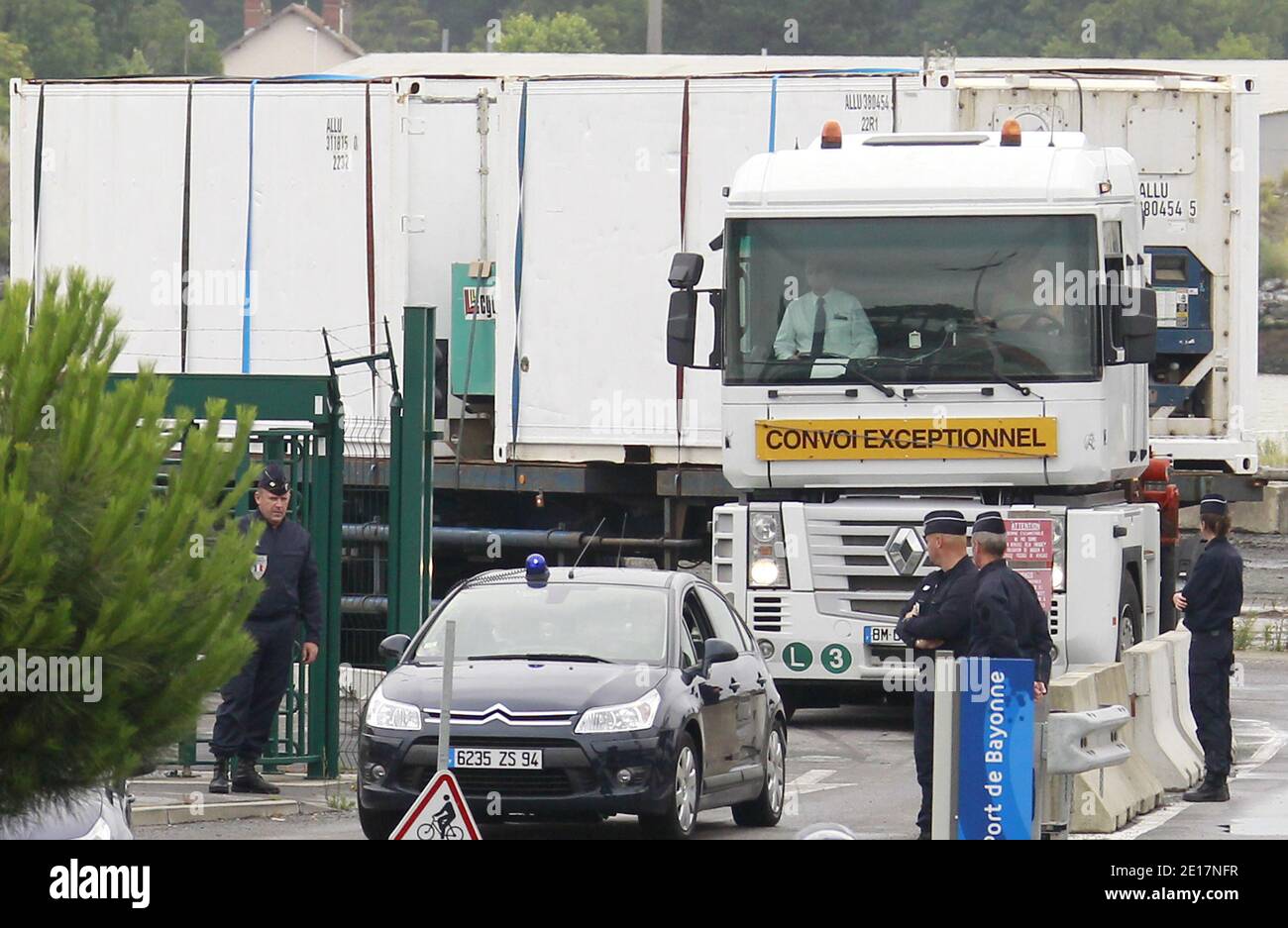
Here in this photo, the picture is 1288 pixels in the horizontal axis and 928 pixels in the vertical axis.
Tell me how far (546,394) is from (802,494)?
3.41 meters

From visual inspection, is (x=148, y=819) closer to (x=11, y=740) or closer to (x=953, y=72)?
(x=11, y=740)

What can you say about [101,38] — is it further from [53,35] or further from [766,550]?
[766,550]

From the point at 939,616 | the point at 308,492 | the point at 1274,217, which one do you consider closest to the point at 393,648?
the point at 308,492

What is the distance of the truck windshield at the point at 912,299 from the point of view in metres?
15.0

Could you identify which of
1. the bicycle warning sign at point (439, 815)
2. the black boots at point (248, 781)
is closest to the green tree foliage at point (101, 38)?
the black boots at point (248, 781)

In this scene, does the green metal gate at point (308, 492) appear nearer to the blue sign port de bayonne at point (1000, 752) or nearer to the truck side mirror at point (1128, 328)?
the truck side mirror at point (1128, 328)

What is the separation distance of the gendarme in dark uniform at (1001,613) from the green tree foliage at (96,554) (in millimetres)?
5051

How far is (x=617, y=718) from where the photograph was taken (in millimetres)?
11133

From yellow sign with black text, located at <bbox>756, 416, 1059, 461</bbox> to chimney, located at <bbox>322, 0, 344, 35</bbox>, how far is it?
9633 centimetres

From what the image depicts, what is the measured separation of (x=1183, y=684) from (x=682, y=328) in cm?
403

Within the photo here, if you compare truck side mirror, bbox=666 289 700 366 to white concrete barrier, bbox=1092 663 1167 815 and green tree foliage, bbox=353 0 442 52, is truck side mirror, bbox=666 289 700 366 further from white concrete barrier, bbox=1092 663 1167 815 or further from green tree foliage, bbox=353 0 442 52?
green tree foliage, bbox=353 0 442 52

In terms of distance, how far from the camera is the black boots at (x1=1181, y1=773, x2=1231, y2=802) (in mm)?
13430

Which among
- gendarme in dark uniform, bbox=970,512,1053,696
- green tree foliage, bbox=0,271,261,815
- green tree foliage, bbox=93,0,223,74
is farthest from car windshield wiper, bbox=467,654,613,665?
green tree foliage, bbox=93,0,223,74

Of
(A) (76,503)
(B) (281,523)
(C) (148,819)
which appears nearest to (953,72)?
(B) (281,523)
